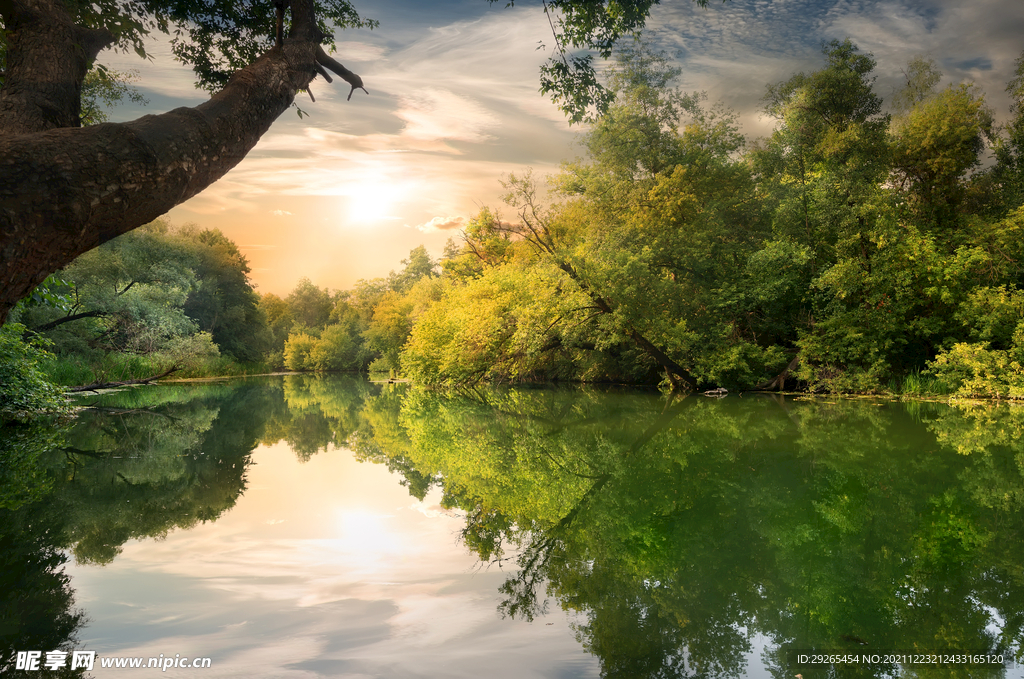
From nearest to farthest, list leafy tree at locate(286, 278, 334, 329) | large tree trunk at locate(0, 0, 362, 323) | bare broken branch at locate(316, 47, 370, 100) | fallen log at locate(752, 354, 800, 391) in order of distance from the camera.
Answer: large tree trunk at locate(0, 0, 362, 323)
bare broken branch at locate(316, 47, 370, 100)
fallen log at locate(752, 354, 800, 391)
leafy tree at locate(286, 278, 334, 329)

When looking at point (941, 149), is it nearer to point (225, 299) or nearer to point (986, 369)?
point (986, 369)

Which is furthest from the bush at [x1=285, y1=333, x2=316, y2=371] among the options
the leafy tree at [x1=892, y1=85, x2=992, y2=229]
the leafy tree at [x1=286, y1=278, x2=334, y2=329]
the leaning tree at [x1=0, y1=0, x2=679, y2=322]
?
the leaning tree at [x1=0, y1=0, x2=679, y2=322]

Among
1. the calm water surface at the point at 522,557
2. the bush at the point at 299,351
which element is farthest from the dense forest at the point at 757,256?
the bush at the point at 299,351

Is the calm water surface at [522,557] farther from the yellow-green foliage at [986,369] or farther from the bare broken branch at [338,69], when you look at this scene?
the yellow-green foliage at [986,369]

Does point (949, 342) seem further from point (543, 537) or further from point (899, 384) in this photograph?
point (543, 537)

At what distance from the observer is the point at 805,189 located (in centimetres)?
1859

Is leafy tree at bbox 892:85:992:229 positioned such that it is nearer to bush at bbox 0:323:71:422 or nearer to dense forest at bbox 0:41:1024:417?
dense forest at bbox 0:41:1024:417

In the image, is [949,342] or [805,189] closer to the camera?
[949,342]

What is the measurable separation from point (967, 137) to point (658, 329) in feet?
34.8

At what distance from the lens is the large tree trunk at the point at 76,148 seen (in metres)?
2.78

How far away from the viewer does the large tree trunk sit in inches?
109

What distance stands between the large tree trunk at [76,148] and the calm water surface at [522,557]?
1752 mm

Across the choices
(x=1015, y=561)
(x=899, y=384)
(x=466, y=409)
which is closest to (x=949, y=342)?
(x=899, y=384)

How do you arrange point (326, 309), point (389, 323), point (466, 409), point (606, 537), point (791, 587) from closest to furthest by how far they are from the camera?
point (791, 587) < point (606, 537) < point (466, 409) < point (389, 323) < point (326, 309)
